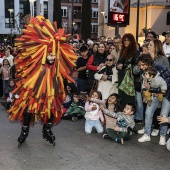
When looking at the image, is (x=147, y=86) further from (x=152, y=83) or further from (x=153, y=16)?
(x=153, y=16)

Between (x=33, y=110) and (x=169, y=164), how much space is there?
2.11 metres

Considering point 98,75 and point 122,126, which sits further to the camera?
point 98,75

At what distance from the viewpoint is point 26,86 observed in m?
4.44

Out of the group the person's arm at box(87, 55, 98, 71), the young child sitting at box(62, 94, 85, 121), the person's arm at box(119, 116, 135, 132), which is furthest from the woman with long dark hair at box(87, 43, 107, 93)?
the person's arm at box(119, 116, 135, 132)

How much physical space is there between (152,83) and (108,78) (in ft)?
5.66

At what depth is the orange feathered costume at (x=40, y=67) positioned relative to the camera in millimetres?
4395

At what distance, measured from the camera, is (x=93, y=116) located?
19.0 ft

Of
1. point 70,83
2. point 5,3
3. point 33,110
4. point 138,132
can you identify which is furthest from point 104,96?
point 5,3

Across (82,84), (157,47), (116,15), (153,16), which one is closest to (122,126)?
(157,47)

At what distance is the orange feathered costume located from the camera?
439cm

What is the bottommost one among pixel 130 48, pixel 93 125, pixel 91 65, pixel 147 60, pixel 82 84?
pixel 93 125

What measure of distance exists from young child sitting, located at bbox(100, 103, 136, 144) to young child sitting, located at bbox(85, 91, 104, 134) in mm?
371

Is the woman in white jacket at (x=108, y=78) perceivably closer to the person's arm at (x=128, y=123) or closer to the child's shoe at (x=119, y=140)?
the person's arm at (x=128, y=123)

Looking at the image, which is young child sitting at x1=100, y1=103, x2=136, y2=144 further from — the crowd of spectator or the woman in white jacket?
the woman in white jacket
